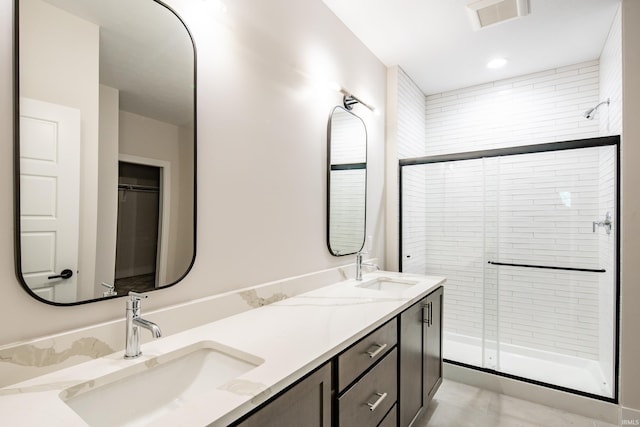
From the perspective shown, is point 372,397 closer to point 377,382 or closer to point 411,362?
point 377,382

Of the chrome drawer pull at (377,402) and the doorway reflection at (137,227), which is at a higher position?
the doorway reflection at (137,227)

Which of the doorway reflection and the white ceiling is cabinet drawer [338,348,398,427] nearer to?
the doorway reflection

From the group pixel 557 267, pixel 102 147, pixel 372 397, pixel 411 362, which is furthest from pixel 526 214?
pixel 102 147

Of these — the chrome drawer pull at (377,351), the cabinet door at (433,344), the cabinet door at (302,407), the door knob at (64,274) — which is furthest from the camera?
the cabinet door at (433,344)

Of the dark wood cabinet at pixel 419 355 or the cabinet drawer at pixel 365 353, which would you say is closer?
the cabinet drawer at pixel 365 353

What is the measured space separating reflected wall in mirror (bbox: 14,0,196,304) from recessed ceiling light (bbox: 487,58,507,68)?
8.74 ft

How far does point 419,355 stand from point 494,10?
2.19 meters

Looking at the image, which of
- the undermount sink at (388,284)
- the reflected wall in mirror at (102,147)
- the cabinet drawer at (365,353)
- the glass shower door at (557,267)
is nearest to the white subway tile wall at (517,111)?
the glass shower door at (557,267)

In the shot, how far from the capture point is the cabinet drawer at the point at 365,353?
118cm

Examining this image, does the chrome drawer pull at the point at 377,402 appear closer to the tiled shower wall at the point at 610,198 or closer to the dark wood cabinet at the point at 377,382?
the dark wood cabinet at the point at 377,382

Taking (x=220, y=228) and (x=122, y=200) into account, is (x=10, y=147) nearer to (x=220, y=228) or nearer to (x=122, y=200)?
(x=122, y=200)

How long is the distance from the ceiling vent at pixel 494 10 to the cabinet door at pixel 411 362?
1.86m

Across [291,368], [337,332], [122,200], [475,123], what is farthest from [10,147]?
[475,123]

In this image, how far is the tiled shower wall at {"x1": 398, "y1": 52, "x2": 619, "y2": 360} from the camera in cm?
249
